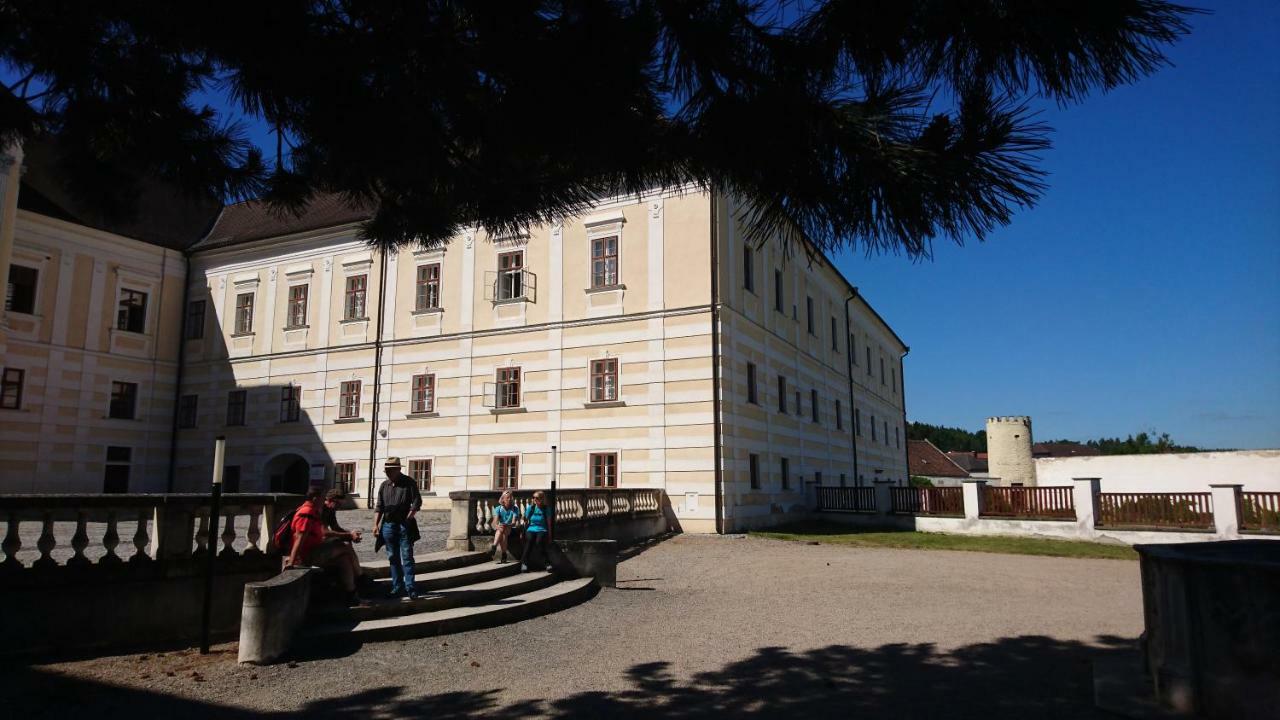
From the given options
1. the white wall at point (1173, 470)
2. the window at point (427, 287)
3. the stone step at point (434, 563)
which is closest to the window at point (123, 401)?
the window at point (427, 287)

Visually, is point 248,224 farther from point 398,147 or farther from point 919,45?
point 919,45

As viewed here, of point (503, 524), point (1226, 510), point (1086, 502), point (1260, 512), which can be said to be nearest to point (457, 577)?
point (503, 524)

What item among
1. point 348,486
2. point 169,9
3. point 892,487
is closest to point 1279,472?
point 892,487

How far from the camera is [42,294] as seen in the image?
28.2m

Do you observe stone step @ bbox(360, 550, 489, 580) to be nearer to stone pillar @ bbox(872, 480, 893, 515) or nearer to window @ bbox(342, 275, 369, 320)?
stone pillar @ bbox(872, 480, 893, 515)

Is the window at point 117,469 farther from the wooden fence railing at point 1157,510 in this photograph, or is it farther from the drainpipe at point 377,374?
the wooden fence railing at point 1157,510

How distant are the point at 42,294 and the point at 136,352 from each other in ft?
12.1

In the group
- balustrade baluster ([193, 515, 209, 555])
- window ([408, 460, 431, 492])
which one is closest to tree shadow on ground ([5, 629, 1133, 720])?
balustrade baluster ([193, 515, 209, 555])

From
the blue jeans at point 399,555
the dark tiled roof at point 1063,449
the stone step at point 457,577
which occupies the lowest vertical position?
the stone step at point 457,577

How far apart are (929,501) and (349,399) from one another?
19.9m

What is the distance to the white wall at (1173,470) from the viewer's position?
33.1 meters

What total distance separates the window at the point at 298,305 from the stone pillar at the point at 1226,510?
95.5 feet

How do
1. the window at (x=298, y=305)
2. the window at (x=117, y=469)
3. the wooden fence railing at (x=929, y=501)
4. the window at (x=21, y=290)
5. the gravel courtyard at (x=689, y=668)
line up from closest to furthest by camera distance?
the gravel courtyard at (x=689, y=668) < the wooden fence railing at (x=929, y=501) < the window at (x=21, y=290) < the window at (x=117, y=469) < the window at (x=298, y=305)

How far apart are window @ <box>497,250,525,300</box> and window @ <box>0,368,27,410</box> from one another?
1681cm
